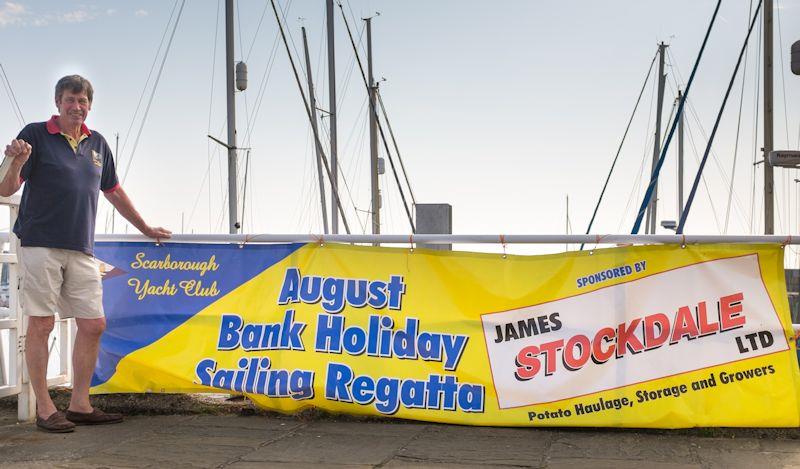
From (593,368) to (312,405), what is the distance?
171 centimetres

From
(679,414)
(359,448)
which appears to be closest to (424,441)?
(359,448)

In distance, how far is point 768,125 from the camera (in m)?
17.8

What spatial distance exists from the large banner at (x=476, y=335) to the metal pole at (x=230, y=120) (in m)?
11.5

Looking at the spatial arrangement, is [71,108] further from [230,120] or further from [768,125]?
[768,125]

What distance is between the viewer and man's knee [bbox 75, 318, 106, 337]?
16.1 ft

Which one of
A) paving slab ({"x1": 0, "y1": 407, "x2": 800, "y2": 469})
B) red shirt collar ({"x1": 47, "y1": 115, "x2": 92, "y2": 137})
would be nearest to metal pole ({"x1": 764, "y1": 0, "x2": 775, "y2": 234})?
paving slab ({"x1": 0, "y1": 407, "x2": 800, "y2": 469})

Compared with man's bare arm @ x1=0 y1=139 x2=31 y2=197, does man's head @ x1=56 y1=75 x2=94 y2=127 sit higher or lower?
higher

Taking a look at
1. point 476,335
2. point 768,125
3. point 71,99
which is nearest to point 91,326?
point 71,99

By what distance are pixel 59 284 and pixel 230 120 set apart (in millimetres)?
13867

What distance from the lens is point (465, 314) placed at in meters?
4.91

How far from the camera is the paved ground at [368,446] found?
155 inches

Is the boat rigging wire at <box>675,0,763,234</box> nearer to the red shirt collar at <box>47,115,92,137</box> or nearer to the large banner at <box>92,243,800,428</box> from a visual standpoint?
the large banner at <box>92,243,800,428</box>

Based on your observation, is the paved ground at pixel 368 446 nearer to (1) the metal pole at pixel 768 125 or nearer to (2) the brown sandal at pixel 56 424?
(2) the brown sandal at pixel 56 424

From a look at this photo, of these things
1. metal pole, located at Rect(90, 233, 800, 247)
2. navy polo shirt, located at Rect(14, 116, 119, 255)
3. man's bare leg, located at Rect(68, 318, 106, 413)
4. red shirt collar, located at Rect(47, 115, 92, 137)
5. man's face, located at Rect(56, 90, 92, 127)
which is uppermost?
man's face, located at Rect(56, 90, 92, 127)
